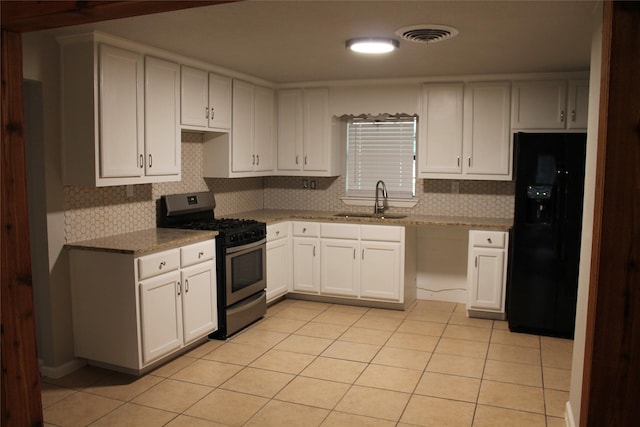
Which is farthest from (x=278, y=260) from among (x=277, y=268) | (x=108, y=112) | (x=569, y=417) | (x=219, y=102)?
(x=569, y=417)

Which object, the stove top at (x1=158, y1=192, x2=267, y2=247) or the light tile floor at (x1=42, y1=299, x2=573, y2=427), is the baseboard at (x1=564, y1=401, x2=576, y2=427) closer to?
the light tile floor at (x1=42, y1=299, x2=573, y2=427)

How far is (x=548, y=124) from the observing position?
189 inches

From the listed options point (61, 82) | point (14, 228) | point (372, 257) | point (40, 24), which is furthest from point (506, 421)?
point (61, 82)

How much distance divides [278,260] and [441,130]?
200 cm

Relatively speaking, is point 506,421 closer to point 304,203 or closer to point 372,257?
point 372,257

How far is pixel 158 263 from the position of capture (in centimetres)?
361

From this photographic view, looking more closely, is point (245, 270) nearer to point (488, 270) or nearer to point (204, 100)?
point (204, 100)

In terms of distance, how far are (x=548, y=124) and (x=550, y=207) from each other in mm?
859

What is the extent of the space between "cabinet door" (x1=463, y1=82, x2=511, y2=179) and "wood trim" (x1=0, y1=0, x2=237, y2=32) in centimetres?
352

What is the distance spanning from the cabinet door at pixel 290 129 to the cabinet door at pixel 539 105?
2119mm

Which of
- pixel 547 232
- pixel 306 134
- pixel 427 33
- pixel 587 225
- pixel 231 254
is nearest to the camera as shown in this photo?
pixel 587 225

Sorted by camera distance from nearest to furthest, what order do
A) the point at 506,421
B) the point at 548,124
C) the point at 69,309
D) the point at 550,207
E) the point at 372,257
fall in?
the point at 506,421
the point at 69,309
the point at 550,207
the point at 548,124
the point at 372,257

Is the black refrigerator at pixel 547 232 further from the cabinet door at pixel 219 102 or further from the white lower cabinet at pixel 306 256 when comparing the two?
the cabinet door at pixel 219 102

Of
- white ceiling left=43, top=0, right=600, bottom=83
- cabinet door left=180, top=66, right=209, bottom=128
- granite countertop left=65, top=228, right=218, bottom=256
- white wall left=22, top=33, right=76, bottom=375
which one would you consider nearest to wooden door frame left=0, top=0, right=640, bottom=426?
white ceiling left=43, top=0, right=600, bottom=83
